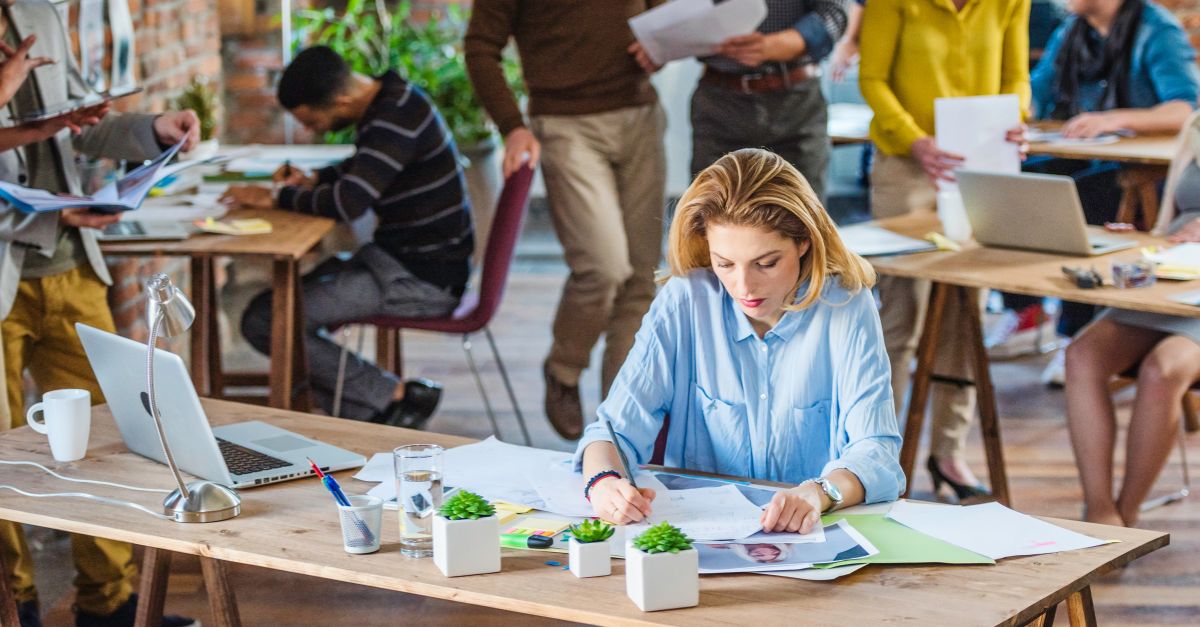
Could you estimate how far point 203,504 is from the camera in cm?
179

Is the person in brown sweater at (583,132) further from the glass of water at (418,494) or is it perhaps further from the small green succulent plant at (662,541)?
the small green succulent plant at (662,541)

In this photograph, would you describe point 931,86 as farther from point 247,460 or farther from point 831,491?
point 247,460

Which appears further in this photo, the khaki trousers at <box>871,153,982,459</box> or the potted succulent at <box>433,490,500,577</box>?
the khaki trousers at <box>871,153,982,459</box>

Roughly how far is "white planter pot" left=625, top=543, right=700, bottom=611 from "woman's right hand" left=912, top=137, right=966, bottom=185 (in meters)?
2.06

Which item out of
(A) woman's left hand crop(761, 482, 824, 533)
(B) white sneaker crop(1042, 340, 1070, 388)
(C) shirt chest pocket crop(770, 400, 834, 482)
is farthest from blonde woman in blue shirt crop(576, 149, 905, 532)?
(B) white sneaker crop(1042, 340, 1070, 388)

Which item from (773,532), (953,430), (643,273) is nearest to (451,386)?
(643,273)

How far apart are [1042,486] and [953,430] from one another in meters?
0.40

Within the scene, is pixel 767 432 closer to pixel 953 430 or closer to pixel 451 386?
pixel 953 430

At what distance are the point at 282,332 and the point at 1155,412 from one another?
2.14 metres

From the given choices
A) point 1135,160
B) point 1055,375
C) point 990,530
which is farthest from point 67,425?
point 1055,375

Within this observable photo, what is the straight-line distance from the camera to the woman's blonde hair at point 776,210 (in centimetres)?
197

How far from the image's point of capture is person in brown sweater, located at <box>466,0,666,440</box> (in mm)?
3771

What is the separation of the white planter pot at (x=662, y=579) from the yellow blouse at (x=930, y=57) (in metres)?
2.19

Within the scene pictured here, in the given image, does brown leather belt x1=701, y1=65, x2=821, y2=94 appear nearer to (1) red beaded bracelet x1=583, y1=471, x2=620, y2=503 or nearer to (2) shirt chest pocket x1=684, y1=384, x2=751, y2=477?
(2) shirt chest pocket x1=684, y1=384, x2=751, y2=477
